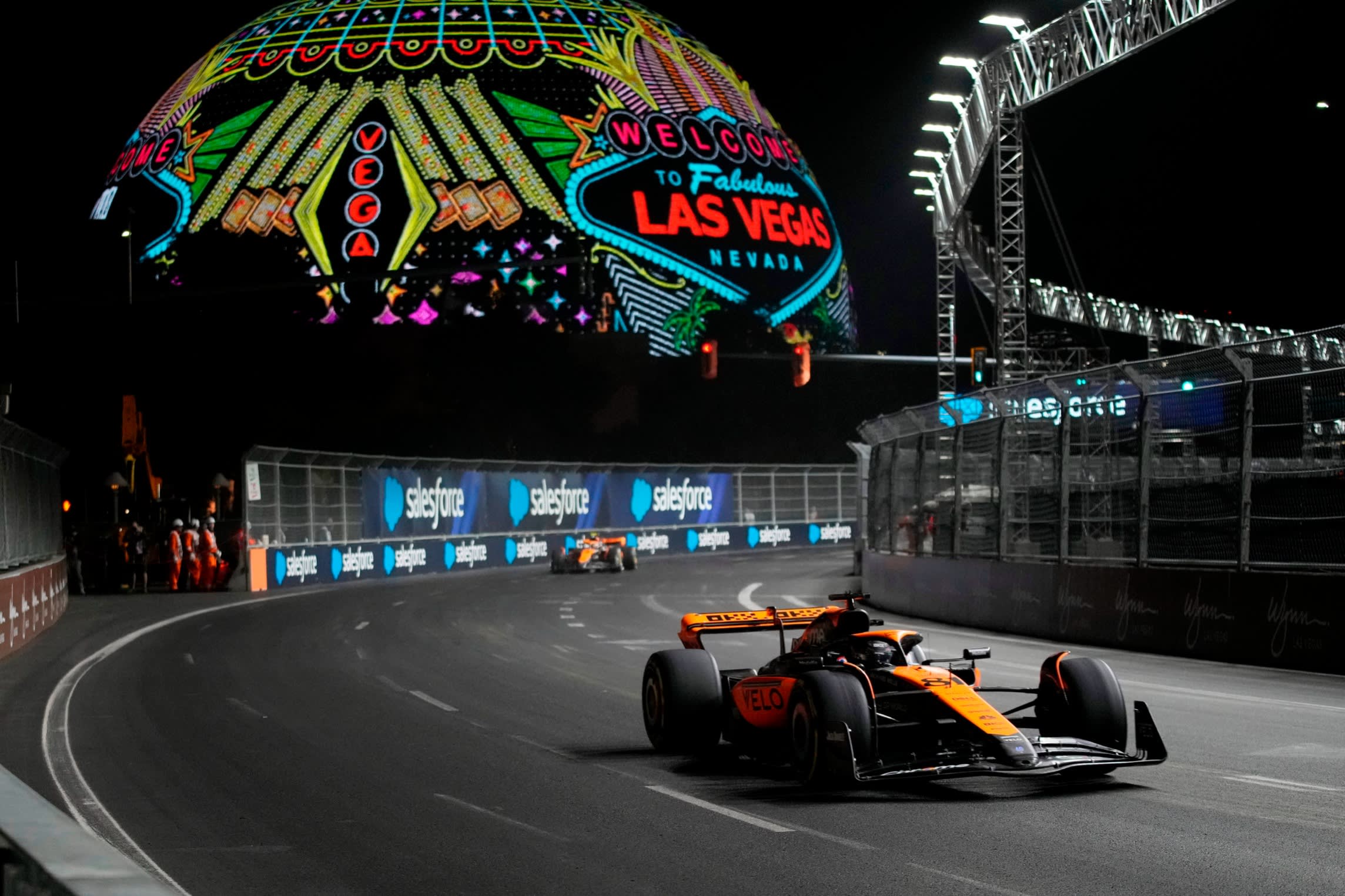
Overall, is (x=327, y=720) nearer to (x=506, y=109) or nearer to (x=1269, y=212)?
(x=1269, y=212)

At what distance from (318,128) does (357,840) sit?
71984mm

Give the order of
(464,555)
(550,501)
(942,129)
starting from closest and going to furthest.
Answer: (942,129) → (464,555) → (550,501)

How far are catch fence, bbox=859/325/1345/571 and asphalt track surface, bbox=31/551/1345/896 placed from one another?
148cm

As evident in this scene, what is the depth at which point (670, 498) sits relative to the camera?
57219 millimetres

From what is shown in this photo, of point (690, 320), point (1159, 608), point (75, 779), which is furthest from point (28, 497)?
point (690, 320)

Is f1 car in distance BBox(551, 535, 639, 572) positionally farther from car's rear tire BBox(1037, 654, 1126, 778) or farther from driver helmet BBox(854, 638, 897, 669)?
car's rear tire BBox(1037, 654, 1126, 778)

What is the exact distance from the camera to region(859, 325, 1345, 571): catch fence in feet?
51.5

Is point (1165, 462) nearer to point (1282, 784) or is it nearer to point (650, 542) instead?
point (1282, 784)

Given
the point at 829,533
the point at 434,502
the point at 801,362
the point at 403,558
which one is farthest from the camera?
the point at 829,533

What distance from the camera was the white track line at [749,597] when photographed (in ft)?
90.9

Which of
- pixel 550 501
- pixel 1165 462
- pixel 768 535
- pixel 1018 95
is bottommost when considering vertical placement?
pixel 768 535

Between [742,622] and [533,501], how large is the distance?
39.9 m

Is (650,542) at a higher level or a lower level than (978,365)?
lower

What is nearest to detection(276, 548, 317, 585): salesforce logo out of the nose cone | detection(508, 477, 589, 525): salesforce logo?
detection(508, 477, 589, 525): salesforce logo
